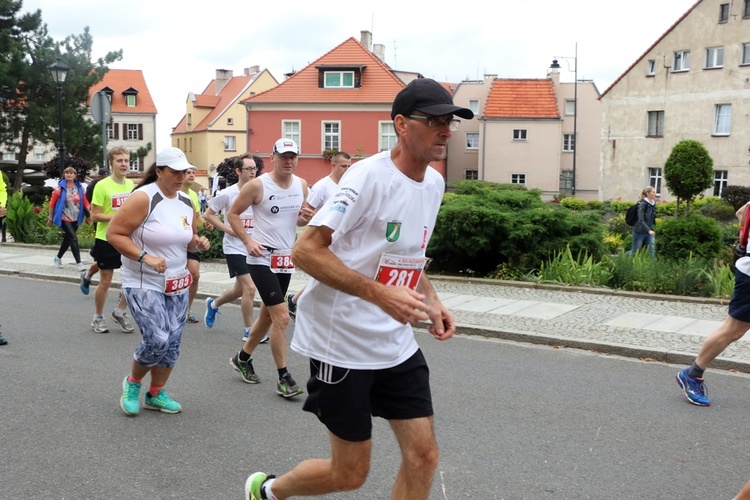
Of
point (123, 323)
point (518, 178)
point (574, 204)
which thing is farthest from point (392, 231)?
point (518, 178)

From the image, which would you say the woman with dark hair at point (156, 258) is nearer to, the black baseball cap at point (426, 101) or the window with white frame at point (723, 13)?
the black baseball cap at point (426, 101)

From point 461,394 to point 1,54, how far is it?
1536 inches

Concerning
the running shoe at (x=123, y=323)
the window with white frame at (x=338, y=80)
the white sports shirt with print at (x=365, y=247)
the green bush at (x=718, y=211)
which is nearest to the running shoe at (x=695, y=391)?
the white sports shirt with print at (x=365, y=247)

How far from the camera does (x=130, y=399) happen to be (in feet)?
19.1

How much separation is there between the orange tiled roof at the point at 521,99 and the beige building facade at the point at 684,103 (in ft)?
31.5

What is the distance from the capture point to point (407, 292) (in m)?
2.94

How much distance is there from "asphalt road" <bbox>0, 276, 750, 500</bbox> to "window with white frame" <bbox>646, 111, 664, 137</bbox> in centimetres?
3984

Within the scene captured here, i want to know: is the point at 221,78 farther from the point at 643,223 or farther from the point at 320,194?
the point at 320,194

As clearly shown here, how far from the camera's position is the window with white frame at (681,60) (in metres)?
43.2

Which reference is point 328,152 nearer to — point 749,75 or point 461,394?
point 749,75

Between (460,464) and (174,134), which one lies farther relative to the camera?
(174,134)

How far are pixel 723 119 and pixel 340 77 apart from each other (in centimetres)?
2167

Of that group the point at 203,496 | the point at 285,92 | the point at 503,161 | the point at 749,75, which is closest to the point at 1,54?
the point at 285,92

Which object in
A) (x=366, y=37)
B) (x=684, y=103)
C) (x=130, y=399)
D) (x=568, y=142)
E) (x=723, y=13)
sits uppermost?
(x=366, y=37)
